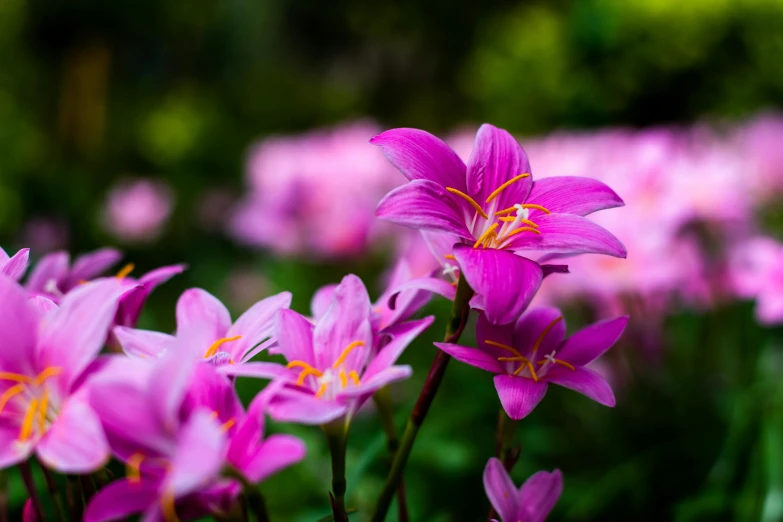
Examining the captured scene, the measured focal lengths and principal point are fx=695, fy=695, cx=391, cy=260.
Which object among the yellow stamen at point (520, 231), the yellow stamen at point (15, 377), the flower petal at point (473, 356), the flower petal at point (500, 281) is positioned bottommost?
the yellow stamen at point (15, 377)

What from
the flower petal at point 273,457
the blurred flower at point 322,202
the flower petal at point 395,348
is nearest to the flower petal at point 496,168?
the flower petal at point 395,348

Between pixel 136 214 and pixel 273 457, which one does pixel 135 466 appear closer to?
pixel 273 457

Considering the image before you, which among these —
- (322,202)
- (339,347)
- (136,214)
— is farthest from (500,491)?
(136,214)

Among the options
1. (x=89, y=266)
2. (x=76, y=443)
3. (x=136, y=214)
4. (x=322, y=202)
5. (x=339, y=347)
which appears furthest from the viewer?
(x=136, y=214)

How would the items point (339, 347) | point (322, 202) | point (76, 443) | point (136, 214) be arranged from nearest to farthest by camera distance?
1. point (76, 443)
2. point (339, 347)
3. point (322, 202)
4. point (136, 214)

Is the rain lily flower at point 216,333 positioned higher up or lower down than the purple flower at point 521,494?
higher up

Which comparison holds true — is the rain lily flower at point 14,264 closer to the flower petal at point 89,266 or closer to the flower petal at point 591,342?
the flower petal at point 89,266

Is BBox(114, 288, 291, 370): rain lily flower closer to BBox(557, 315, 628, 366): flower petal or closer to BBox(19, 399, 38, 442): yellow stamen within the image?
BBox(19, 399, 38, 442): yellow stamen
